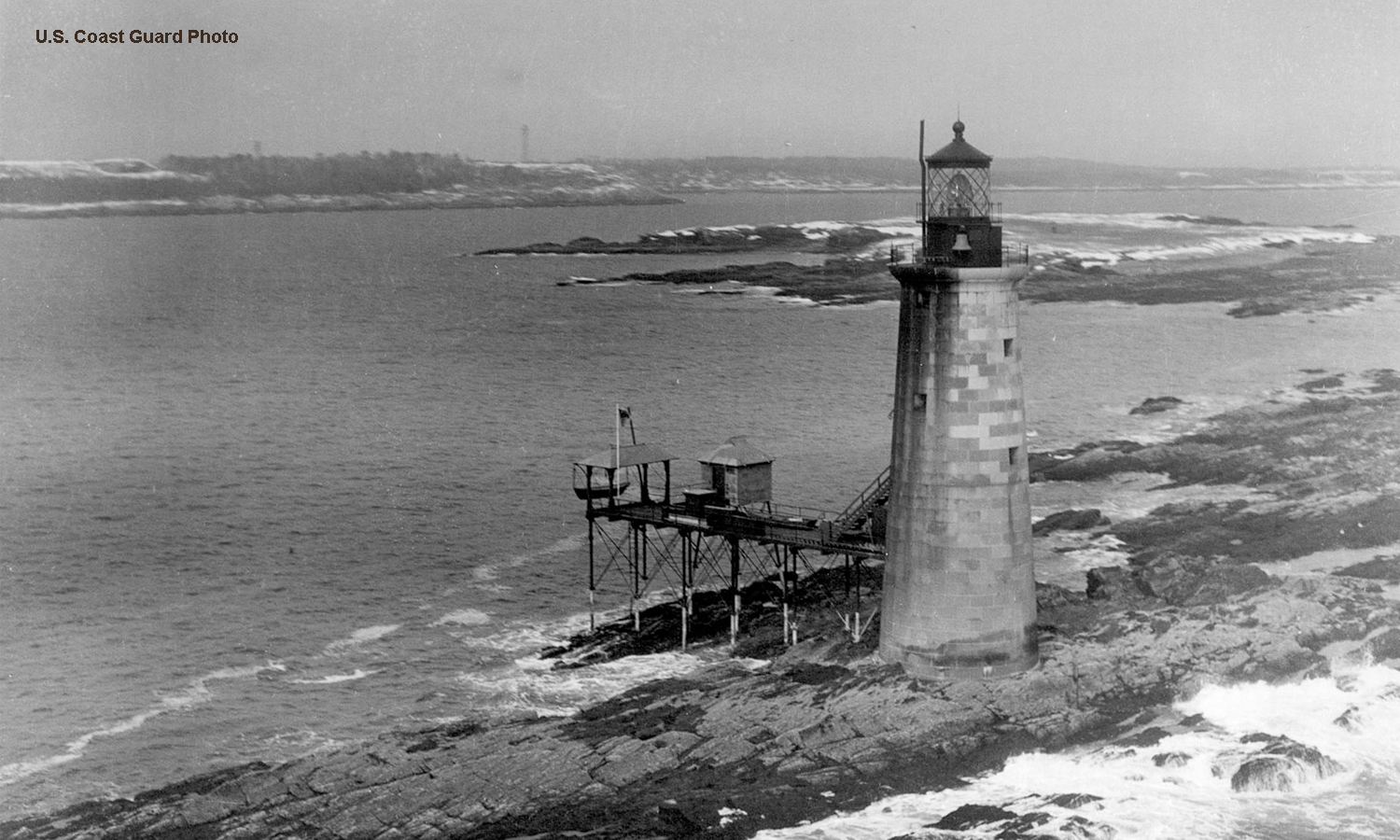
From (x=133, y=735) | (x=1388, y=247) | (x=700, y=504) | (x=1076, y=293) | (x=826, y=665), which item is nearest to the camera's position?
(x=826, y=665)

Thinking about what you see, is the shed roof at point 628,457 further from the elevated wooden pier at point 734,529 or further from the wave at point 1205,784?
the wave at point 1205,784

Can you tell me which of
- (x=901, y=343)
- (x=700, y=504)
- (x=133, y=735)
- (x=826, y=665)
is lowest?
(x=133, y=735)

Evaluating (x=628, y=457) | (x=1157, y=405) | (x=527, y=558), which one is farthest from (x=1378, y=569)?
(x=1157, y=405)

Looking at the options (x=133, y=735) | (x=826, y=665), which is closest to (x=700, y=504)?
(x=826, y=665)

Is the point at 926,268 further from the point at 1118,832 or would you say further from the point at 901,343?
the point at 1118,832

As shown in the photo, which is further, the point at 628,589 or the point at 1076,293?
the point at 1076,293

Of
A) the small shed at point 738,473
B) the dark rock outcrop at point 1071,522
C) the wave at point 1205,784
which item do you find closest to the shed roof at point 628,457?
the small shed at point 738,473
